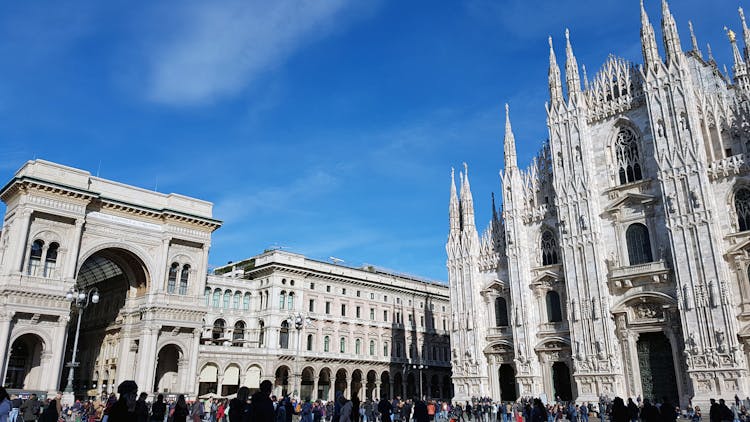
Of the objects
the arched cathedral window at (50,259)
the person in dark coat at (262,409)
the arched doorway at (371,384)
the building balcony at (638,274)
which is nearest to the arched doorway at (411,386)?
the arched doorway at (371,384)

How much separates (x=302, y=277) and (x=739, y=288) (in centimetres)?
3498

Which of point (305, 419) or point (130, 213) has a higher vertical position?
point (130, 213)

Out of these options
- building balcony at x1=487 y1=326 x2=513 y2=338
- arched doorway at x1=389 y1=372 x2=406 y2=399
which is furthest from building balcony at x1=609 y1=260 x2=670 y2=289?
arched doorway at x1=389 y1=372 x2=406 y2=399

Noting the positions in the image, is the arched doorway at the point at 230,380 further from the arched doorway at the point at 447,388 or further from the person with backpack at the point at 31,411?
the person with backpack at the point at 31,411

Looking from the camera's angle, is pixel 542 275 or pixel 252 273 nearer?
pixel 542 275

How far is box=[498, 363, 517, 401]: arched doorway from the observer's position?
38.4 meters

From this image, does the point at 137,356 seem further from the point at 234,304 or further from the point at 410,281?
the point at 410,281

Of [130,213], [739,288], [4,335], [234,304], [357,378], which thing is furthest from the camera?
[357,378]

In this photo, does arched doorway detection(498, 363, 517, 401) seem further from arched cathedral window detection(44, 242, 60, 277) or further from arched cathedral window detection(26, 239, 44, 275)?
arched cathedral window detection(26, 239, 44, 275)

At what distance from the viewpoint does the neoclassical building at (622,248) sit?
30.6 meters

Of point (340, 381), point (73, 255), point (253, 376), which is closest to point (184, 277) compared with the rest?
point (73, 255)

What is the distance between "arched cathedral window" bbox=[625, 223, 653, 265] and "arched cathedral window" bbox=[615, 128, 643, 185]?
10.3 feet

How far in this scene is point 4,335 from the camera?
32.3 metres

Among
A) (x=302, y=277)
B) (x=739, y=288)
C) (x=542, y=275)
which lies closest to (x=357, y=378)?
(x=302, y=277)
